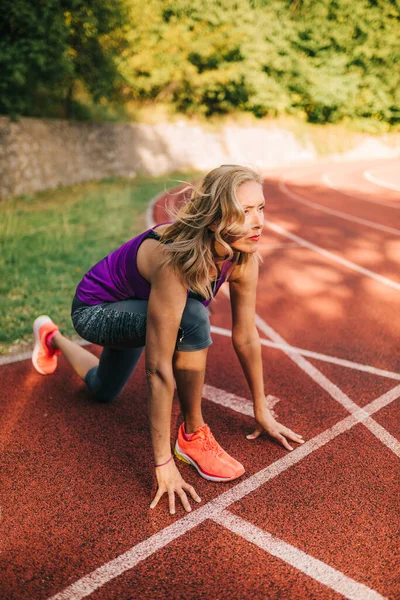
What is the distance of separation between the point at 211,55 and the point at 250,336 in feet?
88.2

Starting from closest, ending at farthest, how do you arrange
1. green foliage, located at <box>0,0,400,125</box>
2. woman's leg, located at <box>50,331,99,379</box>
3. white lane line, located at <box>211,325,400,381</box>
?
woman's leg, located at <box>50,331,99,379</box> < white lane line, located at <box>211,325,400,381</box> < green foliage, located at <box>0,0,400,125</box>

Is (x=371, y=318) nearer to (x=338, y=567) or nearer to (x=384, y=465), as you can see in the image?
(x=384, y=465)

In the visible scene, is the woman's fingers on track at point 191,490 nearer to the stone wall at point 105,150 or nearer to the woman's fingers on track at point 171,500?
the woman's fingers on track at point 171,500

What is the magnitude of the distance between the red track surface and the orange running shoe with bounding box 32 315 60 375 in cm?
13

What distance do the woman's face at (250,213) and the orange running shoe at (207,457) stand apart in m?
1.17

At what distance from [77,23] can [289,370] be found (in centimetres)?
1341

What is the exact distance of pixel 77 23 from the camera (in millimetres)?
14477

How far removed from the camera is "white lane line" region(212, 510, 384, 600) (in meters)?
2.33

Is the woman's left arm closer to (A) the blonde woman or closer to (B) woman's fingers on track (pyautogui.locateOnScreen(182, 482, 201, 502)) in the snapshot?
(A) the blonde woman

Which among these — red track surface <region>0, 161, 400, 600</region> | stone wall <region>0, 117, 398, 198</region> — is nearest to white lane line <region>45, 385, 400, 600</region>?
red track surface <region>0, 161, 400, 600</region>

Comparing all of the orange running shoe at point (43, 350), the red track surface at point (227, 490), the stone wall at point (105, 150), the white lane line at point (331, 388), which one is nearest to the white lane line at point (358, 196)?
the stone wall at point (105, 150)

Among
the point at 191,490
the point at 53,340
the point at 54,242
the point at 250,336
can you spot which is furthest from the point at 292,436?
the point at 54,242

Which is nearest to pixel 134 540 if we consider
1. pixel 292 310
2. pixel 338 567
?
pixel 338 567

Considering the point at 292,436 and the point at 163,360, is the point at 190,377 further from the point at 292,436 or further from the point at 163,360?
the point at 292,436
